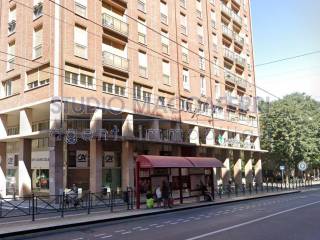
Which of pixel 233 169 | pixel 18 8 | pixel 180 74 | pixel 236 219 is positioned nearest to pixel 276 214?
pixel 236 219

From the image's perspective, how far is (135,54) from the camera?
28.6 metres

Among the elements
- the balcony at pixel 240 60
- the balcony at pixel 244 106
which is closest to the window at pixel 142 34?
the balcony at pixel 240 60

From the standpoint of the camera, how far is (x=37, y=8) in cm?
2509

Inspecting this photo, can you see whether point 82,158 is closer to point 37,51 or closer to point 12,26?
point 37,51

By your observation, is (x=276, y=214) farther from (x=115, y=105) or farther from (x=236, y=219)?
(x=115, y=105)

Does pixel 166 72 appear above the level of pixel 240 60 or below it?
below

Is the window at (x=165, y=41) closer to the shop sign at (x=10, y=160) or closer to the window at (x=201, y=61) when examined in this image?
the window at (x=201, y=61)

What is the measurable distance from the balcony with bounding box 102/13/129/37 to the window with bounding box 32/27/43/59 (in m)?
4.47

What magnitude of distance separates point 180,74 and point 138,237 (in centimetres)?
2391

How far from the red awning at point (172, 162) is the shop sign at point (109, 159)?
23.6ft

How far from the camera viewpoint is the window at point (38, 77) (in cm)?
2352

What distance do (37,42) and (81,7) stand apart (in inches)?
151

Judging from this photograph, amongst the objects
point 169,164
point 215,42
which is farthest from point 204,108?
point 169,164

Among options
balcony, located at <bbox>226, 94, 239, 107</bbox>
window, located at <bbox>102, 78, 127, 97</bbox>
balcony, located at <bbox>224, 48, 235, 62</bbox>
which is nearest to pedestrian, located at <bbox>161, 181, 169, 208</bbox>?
window, located at <bbox>102, 78, 127, 97</bbox>
